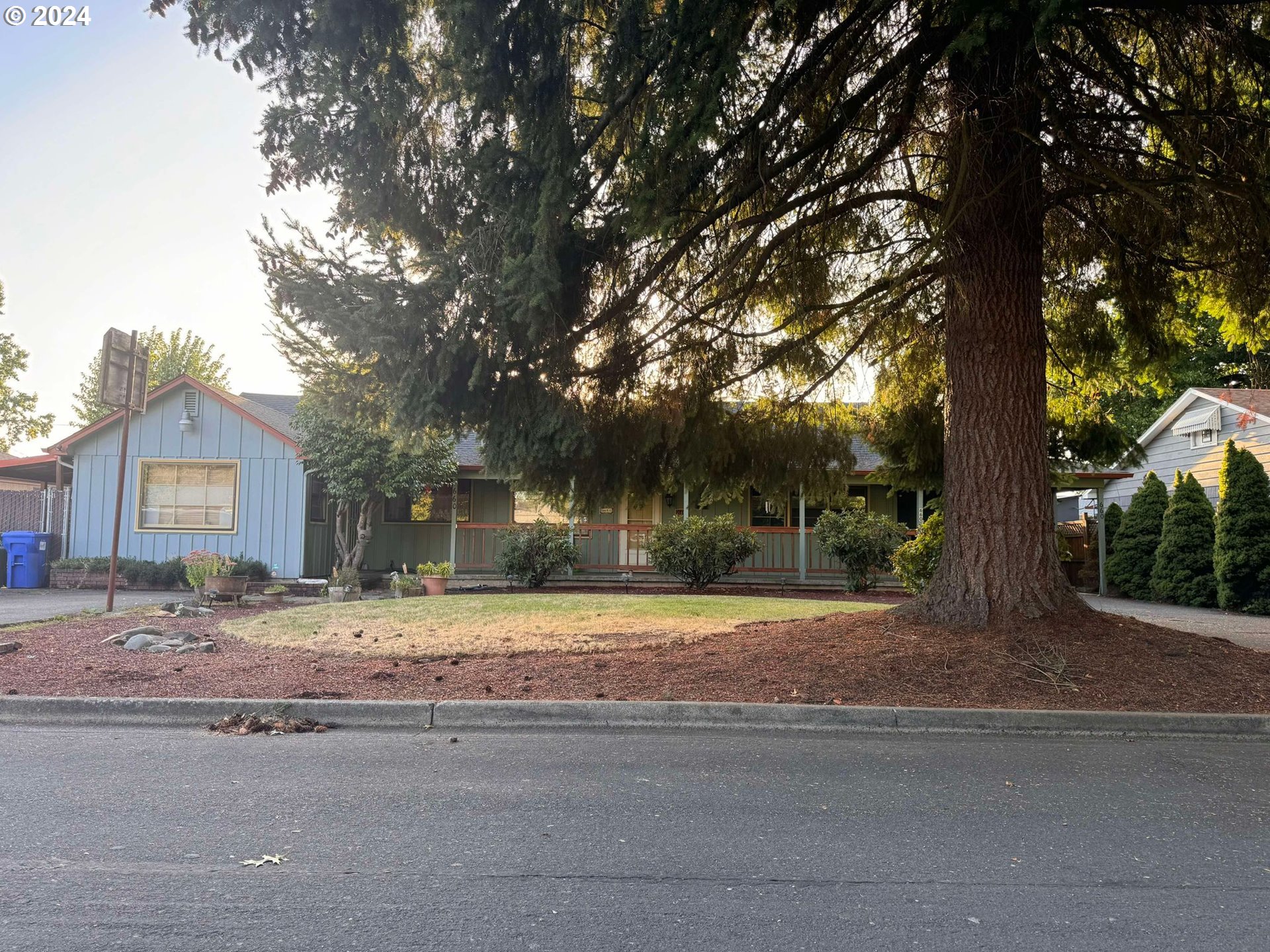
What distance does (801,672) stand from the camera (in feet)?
23.0

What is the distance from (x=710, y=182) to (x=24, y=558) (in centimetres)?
1666

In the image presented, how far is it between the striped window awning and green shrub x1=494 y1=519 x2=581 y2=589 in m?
14.4

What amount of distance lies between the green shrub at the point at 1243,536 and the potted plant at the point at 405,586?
14633 millimetres

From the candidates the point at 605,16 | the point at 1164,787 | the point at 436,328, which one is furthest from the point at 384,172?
the point at 1164,787

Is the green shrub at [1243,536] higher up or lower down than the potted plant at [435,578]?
higher up

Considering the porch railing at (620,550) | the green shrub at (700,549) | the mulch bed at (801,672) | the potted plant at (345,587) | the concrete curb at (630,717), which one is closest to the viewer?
the concrete curb at (630,717)

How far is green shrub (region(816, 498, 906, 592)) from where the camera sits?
670 inches

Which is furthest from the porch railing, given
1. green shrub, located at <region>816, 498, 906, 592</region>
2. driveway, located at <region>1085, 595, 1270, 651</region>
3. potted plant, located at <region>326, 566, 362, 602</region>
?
driveway, located at <region>1085, 595, 1270, 651</region>

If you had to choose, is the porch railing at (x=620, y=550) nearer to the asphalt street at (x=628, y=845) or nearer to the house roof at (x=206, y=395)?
the house roof at (x=206, y=395)

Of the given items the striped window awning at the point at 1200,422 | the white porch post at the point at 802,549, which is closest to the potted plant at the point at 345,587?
the white porch post at the point at 802,549

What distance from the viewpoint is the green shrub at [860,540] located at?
1702 cm

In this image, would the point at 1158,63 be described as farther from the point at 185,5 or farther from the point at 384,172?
the point at 185,5

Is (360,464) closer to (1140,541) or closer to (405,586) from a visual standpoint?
(405,586)

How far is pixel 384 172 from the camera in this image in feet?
23.4
